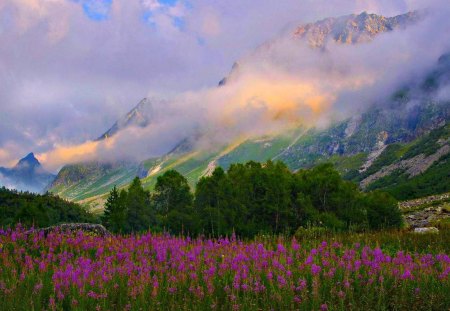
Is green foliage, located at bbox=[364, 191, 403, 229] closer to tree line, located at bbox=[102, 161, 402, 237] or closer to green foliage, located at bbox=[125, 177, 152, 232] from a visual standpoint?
tree line, located at bbox=[102, 161, 402, 237]

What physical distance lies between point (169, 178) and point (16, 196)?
78.4 m

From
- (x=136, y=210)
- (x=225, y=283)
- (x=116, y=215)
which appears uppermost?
(x=136, y=210)

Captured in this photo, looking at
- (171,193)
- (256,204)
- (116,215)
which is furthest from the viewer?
(171,193)

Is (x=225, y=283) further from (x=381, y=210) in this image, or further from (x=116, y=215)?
(x=381, y=210)

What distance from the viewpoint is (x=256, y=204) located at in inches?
1425

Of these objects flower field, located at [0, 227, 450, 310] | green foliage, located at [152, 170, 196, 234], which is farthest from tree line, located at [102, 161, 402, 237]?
flower field, located at [0, 227, 450, 310]

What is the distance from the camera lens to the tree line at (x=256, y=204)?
114ft

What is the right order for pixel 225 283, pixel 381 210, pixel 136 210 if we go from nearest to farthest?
pixel 225 283 → pixel 381 210 → pixel 136 210

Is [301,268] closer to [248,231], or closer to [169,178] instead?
[248,231]

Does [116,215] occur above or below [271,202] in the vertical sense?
above

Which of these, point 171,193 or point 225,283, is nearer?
point 225,283

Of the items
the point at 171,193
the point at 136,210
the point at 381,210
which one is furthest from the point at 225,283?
the point at 136,210

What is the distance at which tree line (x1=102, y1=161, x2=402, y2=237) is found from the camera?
114 ft

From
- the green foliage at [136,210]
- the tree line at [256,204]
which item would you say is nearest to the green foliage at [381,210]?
the tree line at [256,204]
